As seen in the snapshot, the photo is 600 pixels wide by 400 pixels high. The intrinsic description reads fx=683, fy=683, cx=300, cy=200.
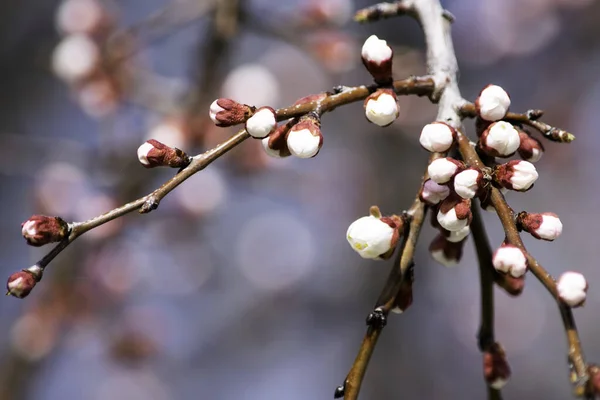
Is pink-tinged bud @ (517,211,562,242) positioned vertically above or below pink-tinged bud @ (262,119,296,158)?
below

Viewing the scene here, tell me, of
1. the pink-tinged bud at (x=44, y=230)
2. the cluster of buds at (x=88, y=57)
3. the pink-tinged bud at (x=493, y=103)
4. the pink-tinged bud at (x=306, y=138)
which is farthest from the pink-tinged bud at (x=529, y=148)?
the cluster of buds at (x=88, y=57)

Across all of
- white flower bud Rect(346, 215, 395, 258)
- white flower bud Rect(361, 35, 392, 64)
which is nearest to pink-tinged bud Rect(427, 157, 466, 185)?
white flower bud Rect(346, 215, 395, 258)

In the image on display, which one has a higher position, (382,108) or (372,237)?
(382,108)

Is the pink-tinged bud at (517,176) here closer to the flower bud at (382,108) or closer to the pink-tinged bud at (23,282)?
the flower bud at (382,108)

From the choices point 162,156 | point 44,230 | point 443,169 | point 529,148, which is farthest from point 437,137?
point 44,230

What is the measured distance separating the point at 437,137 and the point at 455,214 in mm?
120

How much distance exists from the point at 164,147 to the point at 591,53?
431cm

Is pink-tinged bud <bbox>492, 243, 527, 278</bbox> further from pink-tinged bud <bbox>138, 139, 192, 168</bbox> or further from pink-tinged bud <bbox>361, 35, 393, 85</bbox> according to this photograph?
pink-tinged bud <bbox>138, 139, 192, 168</bbox>

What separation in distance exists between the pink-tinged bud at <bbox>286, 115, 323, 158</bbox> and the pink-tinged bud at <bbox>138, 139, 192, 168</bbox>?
16cm

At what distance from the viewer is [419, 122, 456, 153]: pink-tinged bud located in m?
1.01

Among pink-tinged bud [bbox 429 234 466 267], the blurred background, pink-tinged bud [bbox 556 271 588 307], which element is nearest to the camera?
pink-tinged bud [bbox 556 271 588 307]

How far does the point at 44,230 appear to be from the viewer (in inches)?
39.0

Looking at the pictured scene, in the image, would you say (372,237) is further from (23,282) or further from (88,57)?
(88,57)

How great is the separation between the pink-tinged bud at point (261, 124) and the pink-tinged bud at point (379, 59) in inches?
7.6
